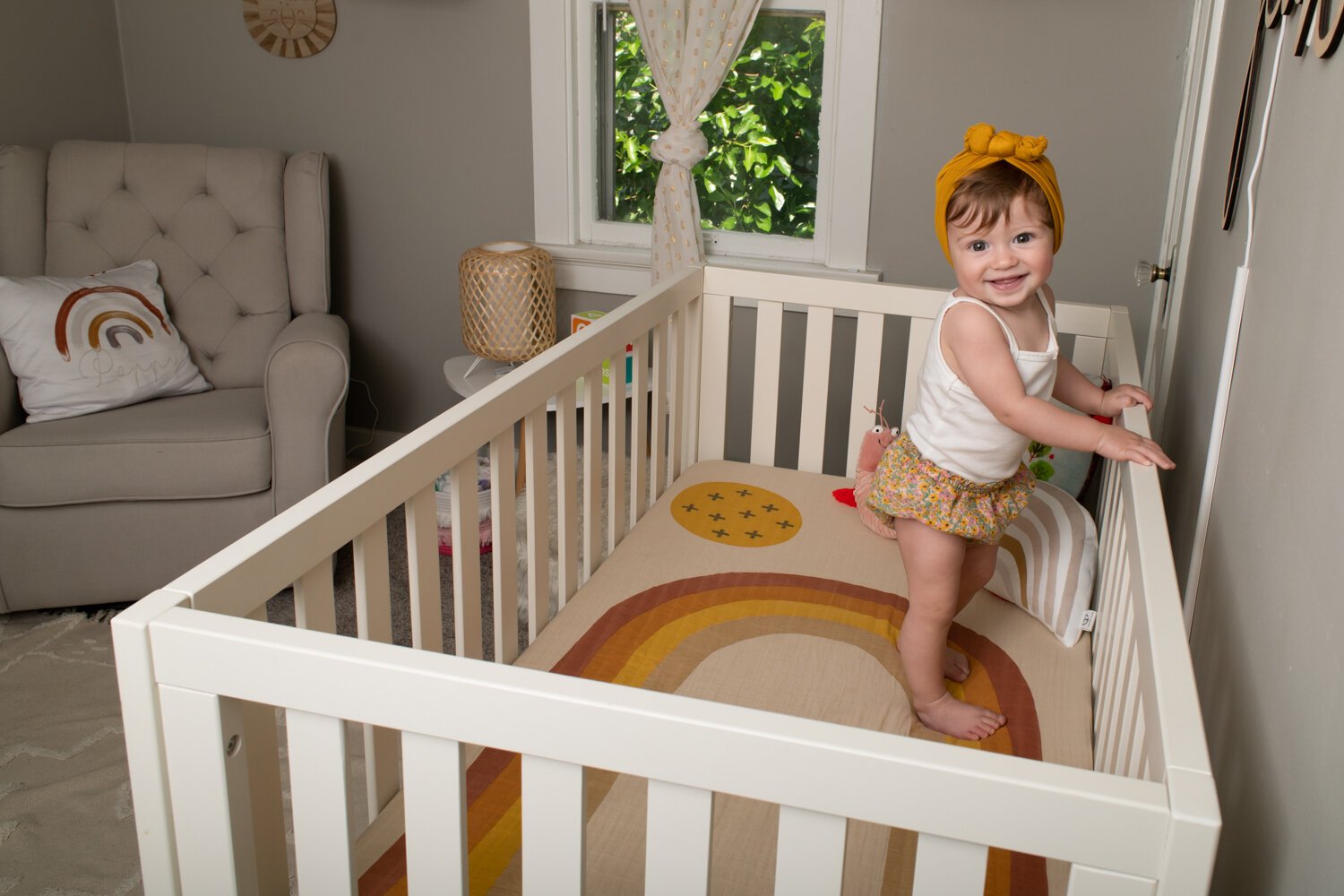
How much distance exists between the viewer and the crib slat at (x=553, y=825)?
78cm

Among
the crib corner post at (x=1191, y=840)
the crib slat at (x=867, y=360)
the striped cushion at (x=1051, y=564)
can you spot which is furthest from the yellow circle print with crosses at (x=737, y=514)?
the crib corner post at (x=1191, y=840)

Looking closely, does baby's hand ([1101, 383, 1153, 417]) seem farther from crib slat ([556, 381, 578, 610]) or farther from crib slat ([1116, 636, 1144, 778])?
crib slat ([556, 381, 578, 610])

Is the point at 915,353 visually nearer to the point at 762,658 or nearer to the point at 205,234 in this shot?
the point at 762,658

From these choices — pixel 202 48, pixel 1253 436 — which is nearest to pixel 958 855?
pixel 1253 436

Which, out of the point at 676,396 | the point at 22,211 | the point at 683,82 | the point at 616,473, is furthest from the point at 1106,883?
the point at 22,211

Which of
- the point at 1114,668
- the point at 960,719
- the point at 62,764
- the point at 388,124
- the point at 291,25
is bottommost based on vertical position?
the point at 62,764

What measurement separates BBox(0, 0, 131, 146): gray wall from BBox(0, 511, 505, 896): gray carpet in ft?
3.99

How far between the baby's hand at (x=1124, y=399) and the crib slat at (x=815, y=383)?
24.5 inches

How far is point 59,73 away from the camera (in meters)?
2.79

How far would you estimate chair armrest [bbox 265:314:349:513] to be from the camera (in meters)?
2.21

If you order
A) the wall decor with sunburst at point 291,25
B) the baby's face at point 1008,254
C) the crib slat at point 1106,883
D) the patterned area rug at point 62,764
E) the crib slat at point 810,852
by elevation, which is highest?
the wall decor with sunburst at point 291,25

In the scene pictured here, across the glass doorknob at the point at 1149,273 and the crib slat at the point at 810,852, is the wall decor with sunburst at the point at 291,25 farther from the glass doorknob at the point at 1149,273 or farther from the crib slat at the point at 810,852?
the crib slat at the point at 810,852

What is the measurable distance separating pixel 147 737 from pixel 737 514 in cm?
113

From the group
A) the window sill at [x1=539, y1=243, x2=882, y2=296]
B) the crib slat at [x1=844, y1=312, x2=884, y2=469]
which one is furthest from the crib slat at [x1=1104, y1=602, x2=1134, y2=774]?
the window sill at [x1=539, y1=243, x2=882, y2=296]
